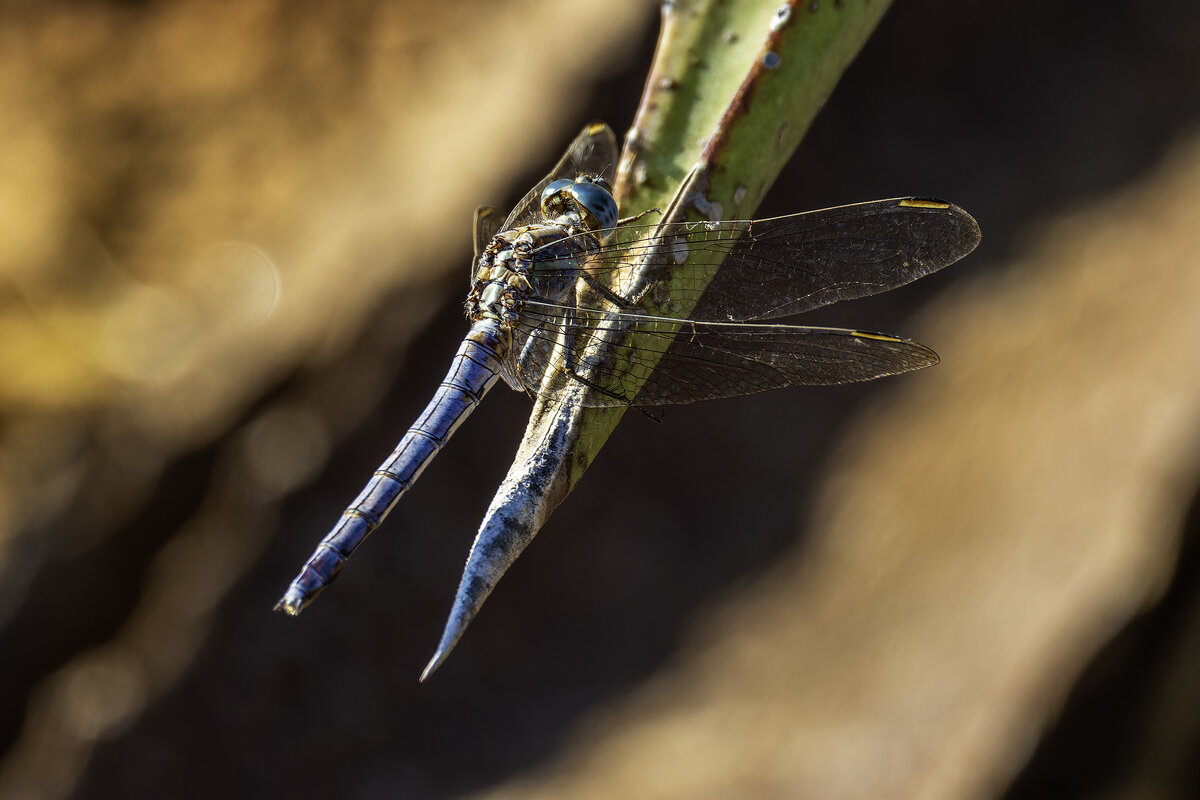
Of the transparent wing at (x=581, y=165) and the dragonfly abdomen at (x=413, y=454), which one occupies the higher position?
the transparent wing at (x=581, y=165)

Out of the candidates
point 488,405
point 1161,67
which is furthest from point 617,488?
point 1161,67

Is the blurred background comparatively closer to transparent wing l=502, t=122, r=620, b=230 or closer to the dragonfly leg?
transparent wing l=502, t=122, r=620, b=230

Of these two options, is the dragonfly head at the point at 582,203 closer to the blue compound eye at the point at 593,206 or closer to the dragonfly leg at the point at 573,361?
the blue compound eye at the point at 593,206

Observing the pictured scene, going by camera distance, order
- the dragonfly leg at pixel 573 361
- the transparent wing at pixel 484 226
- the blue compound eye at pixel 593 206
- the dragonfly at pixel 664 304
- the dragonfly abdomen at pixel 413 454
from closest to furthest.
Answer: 1. the dragonfly leg at pixel 573 361
2. the dragonfly at pixel 664 304
3. the dragonfly abdomen at pixel 413 454
4. the blue compound eye at pixel 593 206
5. the transparent wing at pixel 484 226

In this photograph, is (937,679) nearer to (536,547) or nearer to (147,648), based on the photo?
(536,547)

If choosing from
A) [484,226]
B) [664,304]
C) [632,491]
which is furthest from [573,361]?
[632,491]

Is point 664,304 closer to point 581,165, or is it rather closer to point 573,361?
point 573,361

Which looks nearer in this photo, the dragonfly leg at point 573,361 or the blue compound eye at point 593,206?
the dragonfly leg at point 573,361

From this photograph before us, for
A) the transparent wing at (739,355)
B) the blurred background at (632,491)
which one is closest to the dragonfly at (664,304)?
the transparent wing at (739,355)

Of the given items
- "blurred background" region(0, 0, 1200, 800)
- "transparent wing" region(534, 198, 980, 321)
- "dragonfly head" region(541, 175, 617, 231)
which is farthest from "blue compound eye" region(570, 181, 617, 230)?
"blurred background" region(0, 0, 1200, 800)
